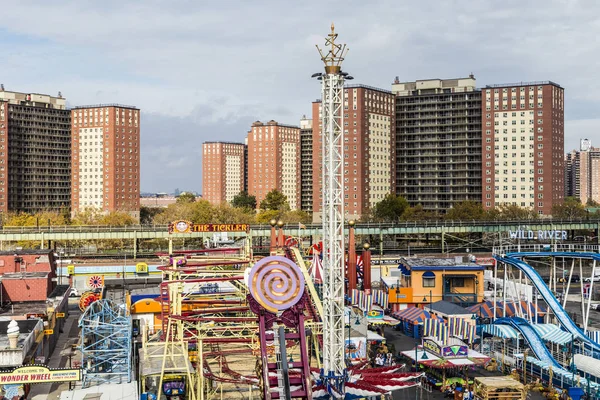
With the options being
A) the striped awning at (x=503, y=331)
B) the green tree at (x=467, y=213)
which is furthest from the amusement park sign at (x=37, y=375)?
the green tree at (x=467, y=213)

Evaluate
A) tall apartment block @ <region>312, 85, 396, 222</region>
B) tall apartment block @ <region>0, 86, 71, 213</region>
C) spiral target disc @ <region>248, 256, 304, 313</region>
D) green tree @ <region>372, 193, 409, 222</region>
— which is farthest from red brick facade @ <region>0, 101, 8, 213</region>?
spiral target disc @ <region>248, 256, 304, 313</region>

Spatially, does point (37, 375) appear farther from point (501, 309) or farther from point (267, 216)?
point (267, 216)

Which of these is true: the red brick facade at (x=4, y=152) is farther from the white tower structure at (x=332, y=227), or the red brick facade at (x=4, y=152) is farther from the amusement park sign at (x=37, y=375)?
the white tower structure at (x=332, y=227)

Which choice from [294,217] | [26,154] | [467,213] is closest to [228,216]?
[294,217]

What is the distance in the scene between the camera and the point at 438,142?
18062 cm

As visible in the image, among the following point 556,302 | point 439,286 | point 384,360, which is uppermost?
point 556,302

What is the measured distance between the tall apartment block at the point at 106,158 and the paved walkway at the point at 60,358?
115145 millimetres

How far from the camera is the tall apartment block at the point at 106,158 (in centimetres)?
18975

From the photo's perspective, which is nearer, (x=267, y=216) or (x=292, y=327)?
(x=292, y=327)

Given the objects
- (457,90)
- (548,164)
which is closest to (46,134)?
(457,90)

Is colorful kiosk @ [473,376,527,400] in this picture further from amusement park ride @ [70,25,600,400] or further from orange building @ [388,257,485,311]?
orange building @ [388,257,485,311]

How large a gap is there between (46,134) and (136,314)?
15314 cm

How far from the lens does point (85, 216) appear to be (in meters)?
166

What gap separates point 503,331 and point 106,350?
27.6 metres
